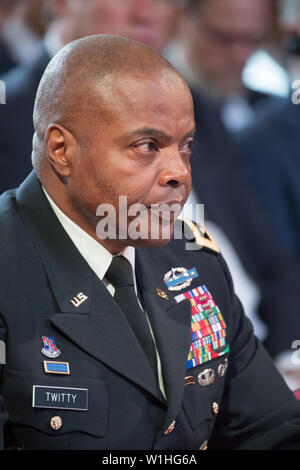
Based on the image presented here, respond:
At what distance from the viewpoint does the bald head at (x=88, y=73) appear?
168cm

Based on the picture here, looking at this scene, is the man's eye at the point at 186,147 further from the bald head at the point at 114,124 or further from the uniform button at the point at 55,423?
the uniform button at the point at 55,423

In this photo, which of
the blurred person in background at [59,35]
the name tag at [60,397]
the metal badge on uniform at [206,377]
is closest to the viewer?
the name tag at [60,397]

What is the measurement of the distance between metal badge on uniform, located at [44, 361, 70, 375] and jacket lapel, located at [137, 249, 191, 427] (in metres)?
0.19

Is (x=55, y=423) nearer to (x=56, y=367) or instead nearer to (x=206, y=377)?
(x=56, y=367)

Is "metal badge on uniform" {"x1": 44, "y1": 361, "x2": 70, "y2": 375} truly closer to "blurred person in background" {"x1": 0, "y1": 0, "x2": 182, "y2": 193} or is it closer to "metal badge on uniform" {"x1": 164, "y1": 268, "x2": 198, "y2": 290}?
"metal badge on uniform" {"x1": 164, "y1": 268, "x2": 198, "y2": 290}

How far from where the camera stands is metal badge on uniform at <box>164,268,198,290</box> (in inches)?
76.9

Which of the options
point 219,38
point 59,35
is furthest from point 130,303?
point 219,38

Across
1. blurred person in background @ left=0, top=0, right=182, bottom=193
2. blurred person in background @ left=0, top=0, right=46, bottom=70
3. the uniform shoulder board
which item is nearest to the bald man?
the uniform shoulder board

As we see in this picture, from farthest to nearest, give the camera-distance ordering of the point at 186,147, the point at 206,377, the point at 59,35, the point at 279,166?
the point at 279,166 < the point at 59,35 < the point at 206,377 < the point at 186,147

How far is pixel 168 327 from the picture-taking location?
182 cm

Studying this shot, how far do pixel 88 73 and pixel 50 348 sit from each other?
49 cm

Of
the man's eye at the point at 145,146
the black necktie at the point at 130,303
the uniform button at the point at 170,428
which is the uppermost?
the man's eye at the point at 145,146

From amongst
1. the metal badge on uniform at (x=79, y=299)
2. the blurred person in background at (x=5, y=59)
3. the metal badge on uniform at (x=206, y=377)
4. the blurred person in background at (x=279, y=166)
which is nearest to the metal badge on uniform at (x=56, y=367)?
the metal badge on uniform at (x=79, y=299)

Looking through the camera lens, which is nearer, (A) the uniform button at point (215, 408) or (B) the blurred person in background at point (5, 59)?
(A) the uniform button at point (215, 408)
